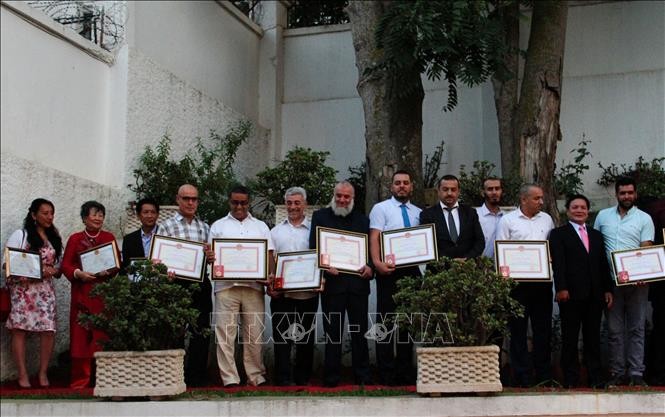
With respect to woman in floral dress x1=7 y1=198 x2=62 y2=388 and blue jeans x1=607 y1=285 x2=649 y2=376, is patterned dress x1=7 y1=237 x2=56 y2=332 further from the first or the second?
blue jeans x1=607 y1=285 x2=649 y2=376

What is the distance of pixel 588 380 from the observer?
26.7 ft

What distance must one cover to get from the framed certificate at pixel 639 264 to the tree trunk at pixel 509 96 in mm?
3306

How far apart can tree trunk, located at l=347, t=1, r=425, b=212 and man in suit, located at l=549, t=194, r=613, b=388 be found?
3070 millimetres

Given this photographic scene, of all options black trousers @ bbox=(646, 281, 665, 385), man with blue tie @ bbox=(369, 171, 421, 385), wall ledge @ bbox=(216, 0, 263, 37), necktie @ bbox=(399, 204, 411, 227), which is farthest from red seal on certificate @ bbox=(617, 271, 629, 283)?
wall ledge @ bbox=(216, 0, 263, 37)

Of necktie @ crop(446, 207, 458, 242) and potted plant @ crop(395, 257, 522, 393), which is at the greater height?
necktie @ crop(446, 207, 458, 242)

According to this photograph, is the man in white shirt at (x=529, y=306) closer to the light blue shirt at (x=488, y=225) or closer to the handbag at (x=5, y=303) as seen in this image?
the light blue shirt at (x=488, y=225)

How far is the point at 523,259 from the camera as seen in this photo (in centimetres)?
799

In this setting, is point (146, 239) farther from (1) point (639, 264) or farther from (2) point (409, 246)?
(1) point (639, 264)

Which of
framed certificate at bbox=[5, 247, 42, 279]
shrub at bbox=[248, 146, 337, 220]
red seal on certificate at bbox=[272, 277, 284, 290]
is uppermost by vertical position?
shrub at bbox=[248, 146, 337, 220]

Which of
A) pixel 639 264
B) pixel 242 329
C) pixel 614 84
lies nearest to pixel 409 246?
pixel 242 329

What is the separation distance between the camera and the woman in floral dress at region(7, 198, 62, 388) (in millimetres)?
8430

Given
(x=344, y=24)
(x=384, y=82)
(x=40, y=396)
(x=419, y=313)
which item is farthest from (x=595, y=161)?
(x=40, y=396)

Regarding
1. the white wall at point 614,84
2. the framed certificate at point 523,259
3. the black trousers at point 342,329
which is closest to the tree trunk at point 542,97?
the white wall at point 614,84

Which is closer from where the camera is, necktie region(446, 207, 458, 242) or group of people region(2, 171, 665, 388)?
group of people region(2, 171, 665, 388)
